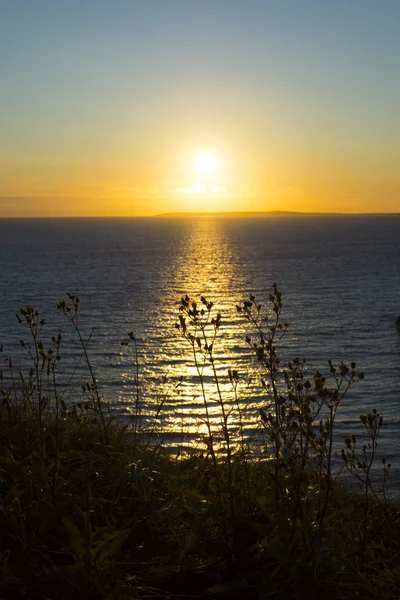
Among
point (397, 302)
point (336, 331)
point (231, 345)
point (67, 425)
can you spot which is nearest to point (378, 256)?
point (397, 302)

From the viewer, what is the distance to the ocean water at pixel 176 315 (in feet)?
92.1

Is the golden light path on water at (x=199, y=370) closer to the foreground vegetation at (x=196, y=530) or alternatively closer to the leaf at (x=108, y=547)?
the foreground vegetation at (x=196, y=530)

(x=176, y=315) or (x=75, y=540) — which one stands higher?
(x=75, y=540)

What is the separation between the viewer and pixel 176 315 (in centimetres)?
2364

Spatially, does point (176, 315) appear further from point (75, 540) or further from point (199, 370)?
point (75, 540)

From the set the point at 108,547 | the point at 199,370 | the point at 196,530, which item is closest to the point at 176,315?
the point at 199,370

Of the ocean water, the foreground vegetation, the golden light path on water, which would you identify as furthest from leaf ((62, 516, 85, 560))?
the ocean water

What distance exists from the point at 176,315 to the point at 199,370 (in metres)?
3.94

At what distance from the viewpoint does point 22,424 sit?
671cm

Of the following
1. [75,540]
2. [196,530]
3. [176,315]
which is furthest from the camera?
[176,315]

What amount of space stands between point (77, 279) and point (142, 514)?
274 ft

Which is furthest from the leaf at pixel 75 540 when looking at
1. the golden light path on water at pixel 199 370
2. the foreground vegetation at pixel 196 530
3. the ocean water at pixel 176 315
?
the ocean water at pixel 176 315

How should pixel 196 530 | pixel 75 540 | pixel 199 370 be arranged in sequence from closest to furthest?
pixel 75 540 → pixel 196 530 → pixel 199 370

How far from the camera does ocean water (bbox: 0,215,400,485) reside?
28062mm
